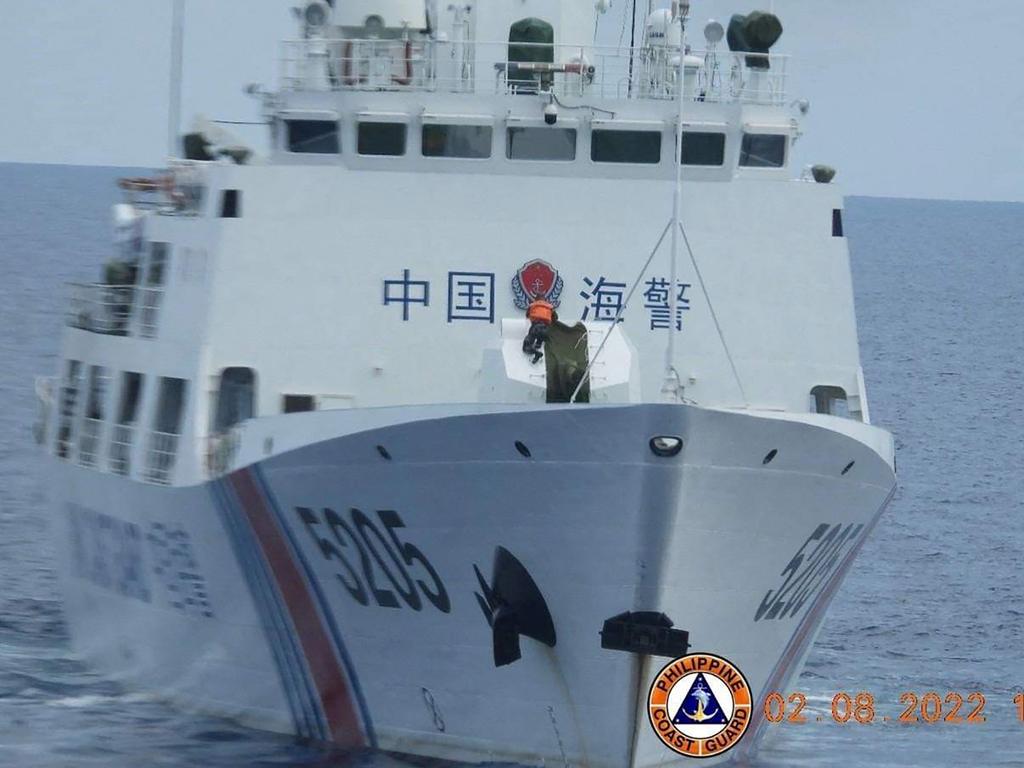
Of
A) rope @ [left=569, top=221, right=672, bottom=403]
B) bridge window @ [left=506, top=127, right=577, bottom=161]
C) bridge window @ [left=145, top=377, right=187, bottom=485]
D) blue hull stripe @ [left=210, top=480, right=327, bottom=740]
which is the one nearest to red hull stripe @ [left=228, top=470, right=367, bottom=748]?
blue hull stripe @ [left=210, top=480, right=327, bottom=740]

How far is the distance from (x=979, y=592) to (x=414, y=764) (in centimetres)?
1642

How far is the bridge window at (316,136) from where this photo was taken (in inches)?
889

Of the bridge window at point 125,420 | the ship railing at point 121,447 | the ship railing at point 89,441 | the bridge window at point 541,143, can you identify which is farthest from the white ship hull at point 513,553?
the bridge window at point 541,143

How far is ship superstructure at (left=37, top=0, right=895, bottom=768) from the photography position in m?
18.1

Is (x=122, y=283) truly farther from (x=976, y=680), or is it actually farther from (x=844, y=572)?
(x=976, y=680)

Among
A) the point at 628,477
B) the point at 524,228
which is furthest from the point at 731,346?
the point at 628,477

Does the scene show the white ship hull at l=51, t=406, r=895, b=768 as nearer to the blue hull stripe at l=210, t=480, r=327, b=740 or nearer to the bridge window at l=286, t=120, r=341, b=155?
the blue hull stripe at l=210, t=480, r=327, b=740

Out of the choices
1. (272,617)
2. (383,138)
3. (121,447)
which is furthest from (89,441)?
(272,617)

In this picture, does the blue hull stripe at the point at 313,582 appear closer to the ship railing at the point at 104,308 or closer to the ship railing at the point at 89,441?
the ship railing at the point at 89,441

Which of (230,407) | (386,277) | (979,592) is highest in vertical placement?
(386,277)

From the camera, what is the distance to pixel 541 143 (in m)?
22.4

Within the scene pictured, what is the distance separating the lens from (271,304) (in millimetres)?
21578

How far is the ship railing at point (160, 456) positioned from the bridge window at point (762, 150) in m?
6.73

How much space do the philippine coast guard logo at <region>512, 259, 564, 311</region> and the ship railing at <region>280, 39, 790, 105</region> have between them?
2055 millimetres
